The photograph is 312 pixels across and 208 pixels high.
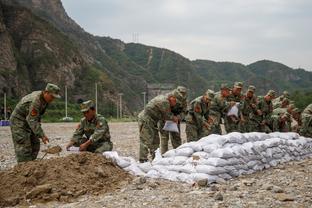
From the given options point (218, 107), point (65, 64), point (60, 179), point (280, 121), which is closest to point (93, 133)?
point (60, 179)

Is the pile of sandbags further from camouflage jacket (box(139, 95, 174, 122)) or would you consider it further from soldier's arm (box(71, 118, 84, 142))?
camouflage jacket (box(139, 95, 174, 122))

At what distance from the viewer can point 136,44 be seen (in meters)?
126

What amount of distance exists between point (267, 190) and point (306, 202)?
70 centimetres

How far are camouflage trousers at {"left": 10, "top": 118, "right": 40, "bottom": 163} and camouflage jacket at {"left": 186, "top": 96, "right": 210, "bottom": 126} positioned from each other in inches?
142

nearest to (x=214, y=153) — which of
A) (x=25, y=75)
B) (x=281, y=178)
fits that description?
(x=281, y=178)

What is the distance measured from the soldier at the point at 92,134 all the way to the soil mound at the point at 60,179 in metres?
0.89

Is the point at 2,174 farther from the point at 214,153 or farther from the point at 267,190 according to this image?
the point at 267,190

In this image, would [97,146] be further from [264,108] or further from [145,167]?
[264,108]

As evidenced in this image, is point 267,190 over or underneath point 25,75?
underneath

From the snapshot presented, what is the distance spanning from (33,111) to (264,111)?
6.39 meters

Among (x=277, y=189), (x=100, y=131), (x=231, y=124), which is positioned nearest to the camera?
(x=277, y=189)

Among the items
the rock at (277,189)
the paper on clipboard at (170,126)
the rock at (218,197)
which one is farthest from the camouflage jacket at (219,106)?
the rock at (218,197)

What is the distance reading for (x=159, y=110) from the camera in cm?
894

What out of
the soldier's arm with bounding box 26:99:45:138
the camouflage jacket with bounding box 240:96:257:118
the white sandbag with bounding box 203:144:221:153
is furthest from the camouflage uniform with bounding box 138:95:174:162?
the camouflage jacket with bounding box 240:96:257:118
